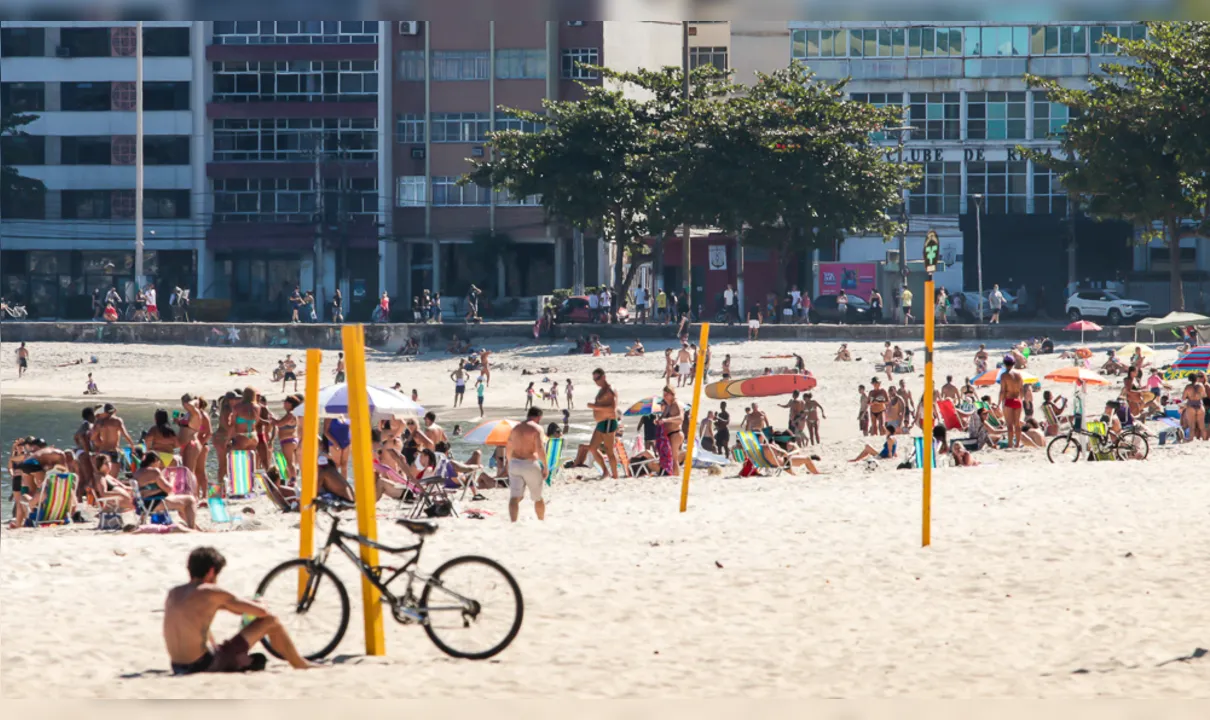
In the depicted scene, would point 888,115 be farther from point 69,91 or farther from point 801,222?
point 69,91

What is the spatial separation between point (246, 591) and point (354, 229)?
49.3m

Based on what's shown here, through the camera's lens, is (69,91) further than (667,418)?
Yes

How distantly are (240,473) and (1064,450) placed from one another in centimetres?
1122

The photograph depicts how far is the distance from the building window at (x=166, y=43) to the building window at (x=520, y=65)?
12.7 metres

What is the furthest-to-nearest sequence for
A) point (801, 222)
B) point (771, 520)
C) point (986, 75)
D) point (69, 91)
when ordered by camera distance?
point (69, 91), point (986, 75), point (801, 222), point (771, 520)

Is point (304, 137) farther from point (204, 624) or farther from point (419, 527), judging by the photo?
point (204, 624)

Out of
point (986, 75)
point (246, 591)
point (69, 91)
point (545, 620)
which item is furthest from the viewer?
point (69, 91)

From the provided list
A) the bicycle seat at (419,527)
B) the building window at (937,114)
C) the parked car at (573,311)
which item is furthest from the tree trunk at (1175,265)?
the bicycle seat at (419,527)

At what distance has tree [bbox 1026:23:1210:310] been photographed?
42.6m

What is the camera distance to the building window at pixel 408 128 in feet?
197

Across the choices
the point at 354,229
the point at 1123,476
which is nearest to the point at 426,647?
the point at 1123,476

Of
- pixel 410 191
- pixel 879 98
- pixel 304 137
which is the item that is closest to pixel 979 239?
pixel 879 98

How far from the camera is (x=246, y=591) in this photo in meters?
11.2

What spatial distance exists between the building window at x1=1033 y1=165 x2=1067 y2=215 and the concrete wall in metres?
10.7
